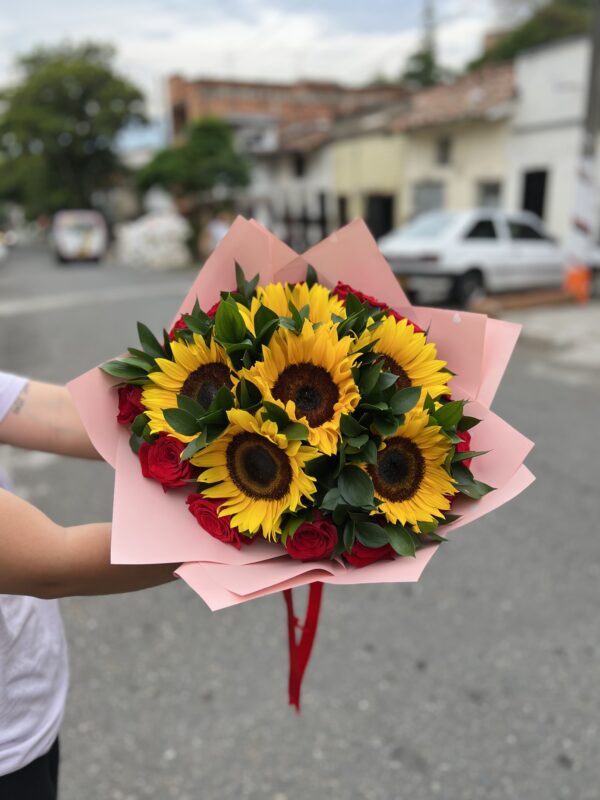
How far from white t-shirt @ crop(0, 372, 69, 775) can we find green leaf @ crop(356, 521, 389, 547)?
62 cm

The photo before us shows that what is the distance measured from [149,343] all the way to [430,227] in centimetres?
1036

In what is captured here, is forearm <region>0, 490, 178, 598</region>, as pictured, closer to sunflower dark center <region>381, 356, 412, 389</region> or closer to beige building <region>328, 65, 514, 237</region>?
sunflower dark center <region>381, 356, 412, 389</region>

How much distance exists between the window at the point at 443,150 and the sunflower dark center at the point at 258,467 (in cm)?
1780

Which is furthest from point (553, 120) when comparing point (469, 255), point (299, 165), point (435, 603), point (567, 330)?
point (435, 603)

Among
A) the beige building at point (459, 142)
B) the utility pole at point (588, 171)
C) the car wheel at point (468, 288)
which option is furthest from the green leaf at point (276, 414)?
the beige building at point (459, 142)

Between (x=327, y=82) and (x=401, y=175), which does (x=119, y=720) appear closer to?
(x=401, y=175)

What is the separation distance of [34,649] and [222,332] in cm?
67

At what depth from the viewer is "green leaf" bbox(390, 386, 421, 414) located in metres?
1.03

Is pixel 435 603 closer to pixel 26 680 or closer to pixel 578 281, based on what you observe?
pixel 26 680

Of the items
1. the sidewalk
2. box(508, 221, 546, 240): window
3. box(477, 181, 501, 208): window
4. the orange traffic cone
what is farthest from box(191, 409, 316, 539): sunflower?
box(477, 181, 501, 208): window

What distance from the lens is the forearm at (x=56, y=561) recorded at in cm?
93

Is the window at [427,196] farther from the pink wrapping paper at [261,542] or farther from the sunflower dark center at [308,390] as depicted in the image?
the sunflower dark center at [308,390]

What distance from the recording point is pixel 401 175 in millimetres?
19422

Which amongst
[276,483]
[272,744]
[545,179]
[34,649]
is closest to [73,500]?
[272,744]
